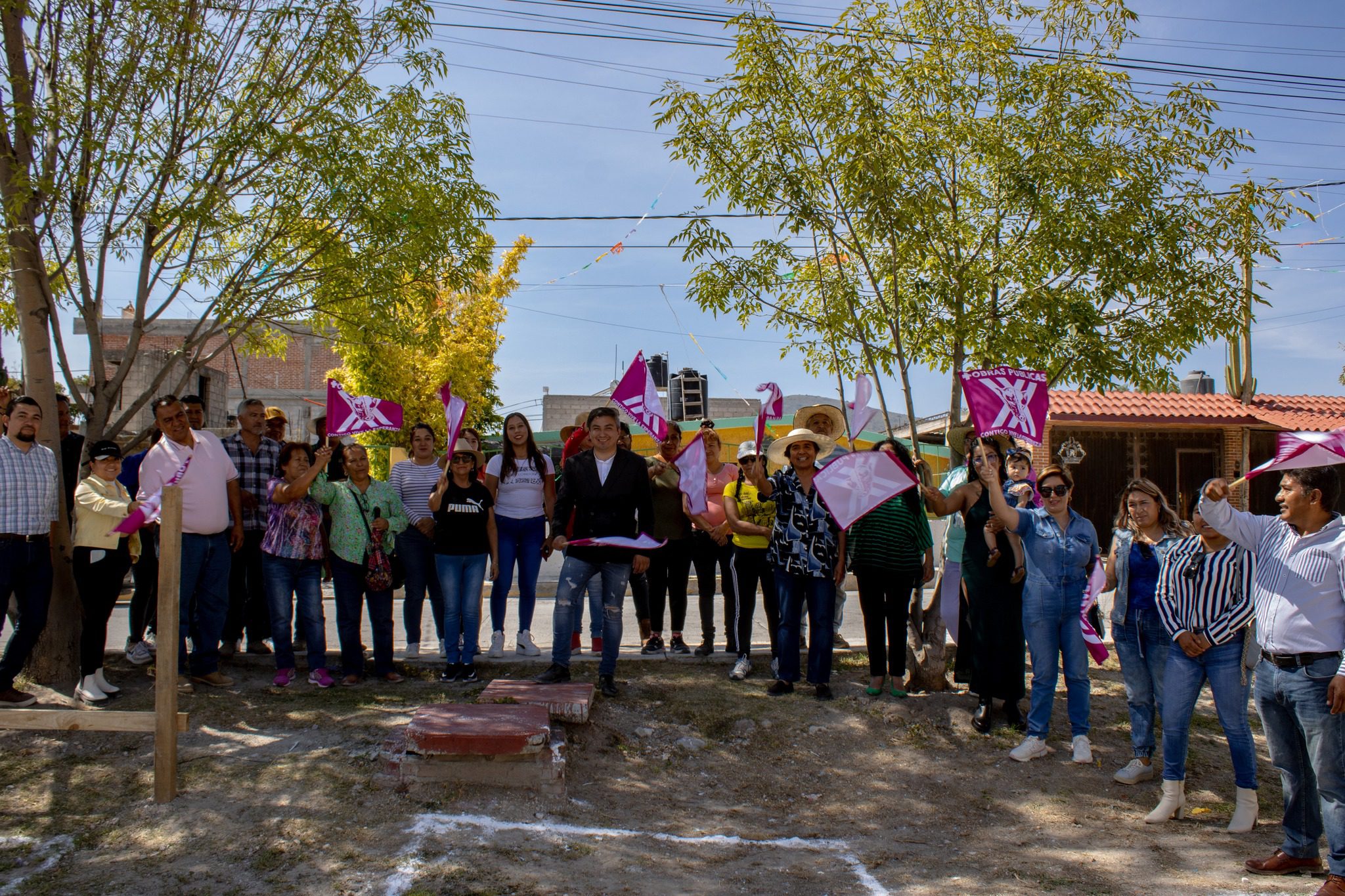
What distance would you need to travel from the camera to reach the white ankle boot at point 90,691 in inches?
252

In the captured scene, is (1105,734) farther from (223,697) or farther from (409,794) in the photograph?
(223,697)

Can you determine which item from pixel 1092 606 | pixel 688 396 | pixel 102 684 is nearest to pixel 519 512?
pixel 102 684

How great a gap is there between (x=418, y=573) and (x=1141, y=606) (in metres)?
4.96

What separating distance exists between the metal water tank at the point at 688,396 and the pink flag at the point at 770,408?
15.8 meters

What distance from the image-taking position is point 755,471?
752cm

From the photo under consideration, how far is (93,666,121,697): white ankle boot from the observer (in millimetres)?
6480

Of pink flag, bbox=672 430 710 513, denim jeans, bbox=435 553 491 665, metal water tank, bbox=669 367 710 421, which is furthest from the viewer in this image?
metal water tank, bbox=669 367 710 421

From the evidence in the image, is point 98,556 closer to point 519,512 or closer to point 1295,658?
point 519,512

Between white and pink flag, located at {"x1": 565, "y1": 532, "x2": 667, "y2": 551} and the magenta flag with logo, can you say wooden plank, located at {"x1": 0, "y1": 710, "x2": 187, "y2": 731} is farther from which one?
the magenta flag with logo

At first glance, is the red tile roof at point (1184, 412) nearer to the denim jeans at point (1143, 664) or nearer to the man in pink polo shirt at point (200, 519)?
the denim jeans at point (1143, 664)

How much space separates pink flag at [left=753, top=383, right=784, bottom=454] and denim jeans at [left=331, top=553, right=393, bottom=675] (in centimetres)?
305

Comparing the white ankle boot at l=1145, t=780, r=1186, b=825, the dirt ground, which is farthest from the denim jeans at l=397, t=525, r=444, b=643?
the white ankle boot at l=1145, t=780, r=1186, b=825

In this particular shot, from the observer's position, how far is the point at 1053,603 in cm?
605

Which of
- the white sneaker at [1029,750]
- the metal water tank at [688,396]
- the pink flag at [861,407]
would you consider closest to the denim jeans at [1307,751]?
the white sneaker at [1029,750]
